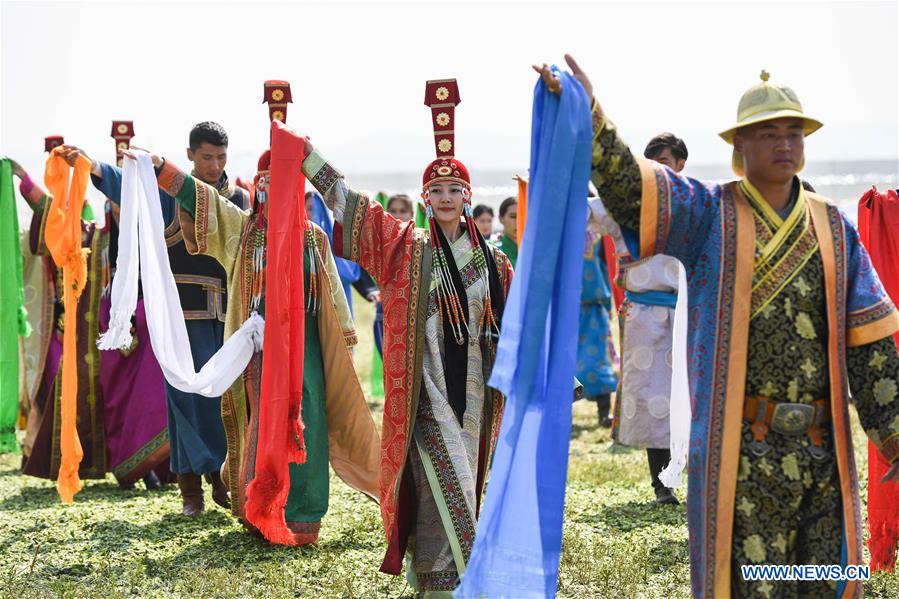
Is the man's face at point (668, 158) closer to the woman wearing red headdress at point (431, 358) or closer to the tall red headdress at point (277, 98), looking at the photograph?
the woman wearing red headdress at point (431, 358)

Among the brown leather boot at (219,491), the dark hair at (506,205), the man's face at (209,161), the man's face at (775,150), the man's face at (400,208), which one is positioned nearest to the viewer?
the man's face at (775,150)

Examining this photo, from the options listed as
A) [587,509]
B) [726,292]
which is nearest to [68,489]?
[587,509]

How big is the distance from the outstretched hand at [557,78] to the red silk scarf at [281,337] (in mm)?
1888

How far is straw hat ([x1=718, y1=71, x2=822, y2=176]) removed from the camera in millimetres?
4215

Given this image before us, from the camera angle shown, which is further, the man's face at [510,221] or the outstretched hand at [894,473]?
the man's face at [510,221]

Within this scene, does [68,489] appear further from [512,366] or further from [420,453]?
[512,366]

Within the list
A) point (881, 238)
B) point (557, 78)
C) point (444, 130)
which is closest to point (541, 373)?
point (557, 78)

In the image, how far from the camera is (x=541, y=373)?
431 cm

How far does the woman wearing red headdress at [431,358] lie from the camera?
578cm

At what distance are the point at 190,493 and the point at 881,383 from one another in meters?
4.67

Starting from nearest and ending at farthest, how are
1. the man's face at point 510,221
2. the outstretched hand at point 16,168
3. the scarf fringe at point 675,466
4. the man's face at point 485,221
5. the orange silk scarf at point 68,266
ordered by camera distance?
1. the scarf fringe at point 675,466
2. the orange silk scarf at point 68,266
3. the outstretched hand at point 16,168
4. the man's face at point 510,221
5. the man's face at point 485,221

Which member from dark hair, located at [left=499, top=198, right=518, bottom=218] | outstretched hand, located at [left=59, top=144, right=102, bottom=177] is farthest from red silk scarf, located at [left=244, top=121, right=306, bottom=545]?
dark hair, located at [left=499, top=198, right=518, bottom=218]

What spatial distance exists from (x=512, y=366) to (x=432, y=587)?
6.33ft

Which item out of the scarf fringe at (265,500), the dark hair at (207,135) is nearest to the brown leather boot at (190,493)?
the scarf fringe at (265,500)
